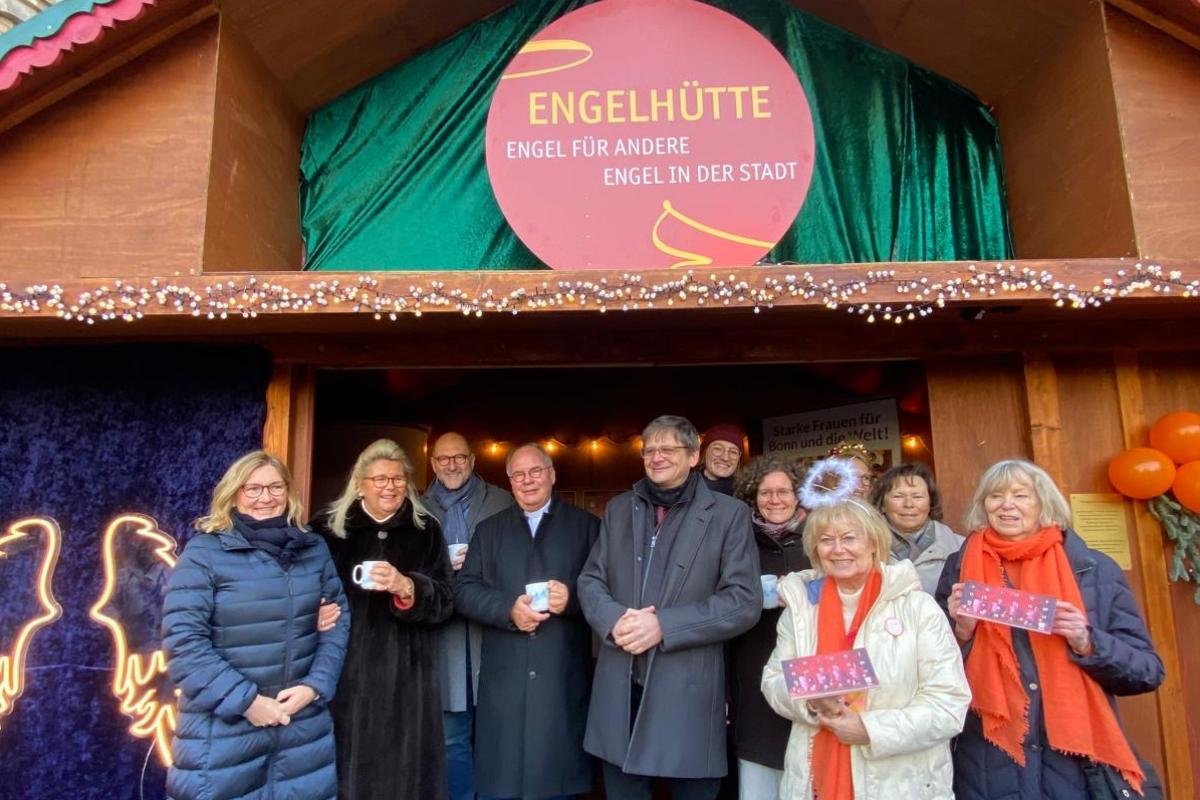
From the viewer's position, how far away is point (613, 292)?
3291 millimetres

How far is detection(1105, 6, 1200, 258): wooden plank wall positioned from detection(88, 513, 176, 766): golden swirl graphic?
4.77 meters

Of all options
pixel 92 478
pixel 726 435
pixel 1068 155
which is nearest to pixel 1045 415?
pixel 1068 155

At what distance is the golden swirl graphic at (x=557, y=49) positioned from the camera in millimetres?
4059

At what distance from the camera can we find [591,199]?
3.94 m

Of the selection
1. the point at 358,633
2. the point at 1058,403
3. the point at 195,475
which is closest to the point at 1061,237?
the point at 1058,403

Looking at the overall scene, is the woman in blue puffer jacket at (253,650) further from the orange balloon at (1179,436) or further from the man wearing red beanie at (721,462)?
the orange balloon at (1179,436)

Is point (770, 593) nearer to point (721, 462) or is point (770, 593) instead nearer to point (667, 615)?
point (667, 615)

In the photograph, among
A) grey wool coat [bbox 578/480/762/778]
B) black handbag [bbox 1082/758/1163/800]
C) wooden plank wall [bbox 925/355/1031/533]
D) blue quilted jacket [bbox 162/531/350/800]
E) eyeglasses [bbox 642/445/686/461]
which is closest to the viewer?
black handbag [bbox 1082/758/1163/800]

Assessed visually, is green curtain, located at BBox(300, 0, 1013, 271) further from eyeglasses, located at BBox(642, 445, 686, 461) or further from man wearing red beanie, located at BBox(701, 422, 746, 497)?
eyeglasses, located at BBox(642, 445, 686, 461)

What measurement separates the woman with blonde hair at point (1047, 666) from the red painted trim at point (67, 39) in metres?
4.04

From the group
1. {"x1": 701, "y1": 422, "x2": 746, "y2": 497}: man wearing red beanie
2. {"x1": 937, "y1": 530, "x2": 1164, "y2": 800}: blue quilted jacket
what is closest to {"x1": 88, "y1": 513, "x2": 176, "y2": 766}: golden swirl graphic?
{"x1": 701, "y1": 422, "x2": 746, "y2": 497}: man wearing red beanie

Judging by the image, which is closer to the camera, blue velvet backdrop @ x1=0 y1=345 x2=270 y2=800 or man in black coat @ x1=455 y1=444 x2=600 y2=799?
man in black coat @ x1=455 y1=444 x2=600 y2=799

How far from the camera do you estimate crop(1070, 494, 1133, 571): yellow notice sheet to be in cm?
402

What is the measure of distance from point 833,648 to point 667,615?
24.7 inches
